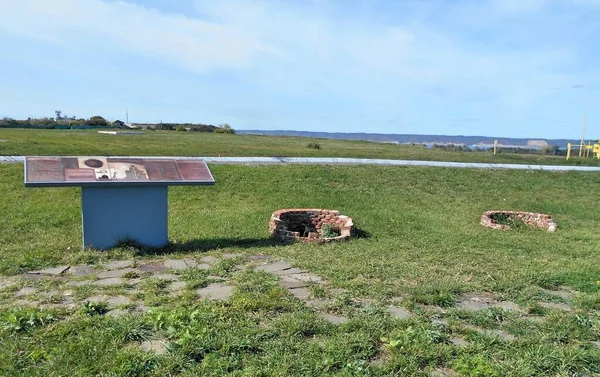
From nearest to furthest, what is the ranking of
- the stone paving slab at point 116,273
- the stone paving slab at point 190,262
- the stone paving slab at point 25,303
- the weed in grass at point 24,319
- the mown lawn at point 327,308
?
the mown lawn at point 327,308 → the weed in grass at point 24,319 → the stone paving slab at point 25,303 → the stone paving slab at point 116,273 → the stone paving slab at point 190,262

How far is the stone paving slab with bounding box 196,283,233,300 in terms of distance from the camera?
171 inches

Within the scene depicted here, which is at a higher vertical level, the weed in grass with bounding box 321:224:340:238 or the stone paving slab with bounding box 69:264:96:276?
the stone paving slab with bounding box 69:264:96:276

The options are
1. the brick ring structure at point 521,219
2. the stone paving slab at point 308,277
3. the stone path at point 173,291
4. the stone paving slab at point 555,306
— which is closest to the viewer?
the stone path at point 173,291

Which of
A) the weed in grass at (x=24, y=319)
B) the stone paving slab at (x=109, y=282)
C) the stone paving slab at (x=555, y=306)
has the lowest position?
the stone paving slab at (x=109, y=282)

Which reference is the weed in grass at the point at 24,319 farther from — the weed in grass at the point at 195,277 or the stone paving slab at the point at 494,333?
the stone paving slab at the point at 494,333

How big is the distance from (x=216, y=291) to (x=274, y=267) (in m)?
1.17

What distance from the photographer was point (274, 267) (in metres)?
5.58

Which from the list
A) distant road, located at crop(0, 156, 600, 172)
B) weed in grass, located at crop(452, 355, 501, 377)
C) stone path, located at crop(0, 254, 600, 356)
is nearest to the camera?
weed in grass, located at crop(452, 355, 501, 377)

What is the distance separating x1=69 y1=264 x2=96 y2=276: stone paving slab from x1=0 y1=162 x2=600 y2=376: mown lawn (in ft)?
0.84

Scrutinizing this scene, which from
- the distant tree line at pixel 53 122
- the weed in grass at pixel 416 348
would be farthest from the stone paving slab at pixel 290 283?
the distant tree line at pixel 53 122

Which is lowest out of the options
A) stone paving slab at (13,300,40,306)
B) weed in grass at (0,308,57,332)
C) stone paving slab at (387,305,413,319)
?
stone paving slab at (13,300,40,306)

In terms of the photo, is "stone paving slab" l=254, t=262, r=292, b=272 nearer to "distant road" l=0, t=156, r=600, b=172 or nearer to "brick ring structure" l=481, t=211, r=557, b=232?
"brick ring structure" l=481, t=211, r=557, b=232

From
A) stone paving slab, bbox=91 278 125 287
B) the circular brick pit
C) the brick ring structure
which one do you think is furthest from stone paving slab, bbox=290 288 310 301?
the brick ring structure

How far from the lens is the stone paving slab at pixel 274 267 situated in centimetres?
547
